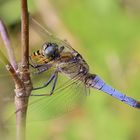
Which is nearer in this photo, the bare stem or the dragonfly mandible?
the bare stem

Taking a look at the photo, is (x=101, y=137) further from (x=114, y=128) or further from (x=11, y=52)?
(x=11, y=52)

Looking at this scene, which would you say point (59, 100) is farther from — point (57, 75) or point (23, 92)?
point (23, 92)

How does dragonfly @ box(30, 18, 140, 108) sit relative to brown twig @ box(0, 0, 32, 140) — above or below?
above

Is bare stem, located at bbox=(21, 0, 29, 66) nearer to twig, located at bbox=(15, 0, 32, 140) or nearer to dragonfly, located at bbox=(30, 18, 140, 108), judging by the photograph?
twig, located at bbox=(15, 0, 32, 140)

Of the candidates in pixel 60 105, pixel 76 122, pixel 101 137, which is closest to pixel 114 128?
pixel 101 137

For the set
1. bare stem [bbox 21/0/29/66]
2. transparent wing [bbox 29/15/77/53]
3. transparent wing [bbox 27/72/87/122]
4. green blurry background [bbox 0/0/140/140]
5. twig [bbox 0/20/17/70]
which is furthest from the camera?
green blurry background [bbox 0/0/140/140]

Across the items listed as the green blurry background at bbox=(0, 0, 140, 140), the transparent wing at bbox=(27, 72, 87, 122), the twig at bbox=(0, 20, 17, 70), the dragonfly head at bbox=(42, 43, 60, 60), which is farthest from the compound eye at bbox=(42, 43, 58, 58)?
the green blurry background at bbox=(0, 0, 140, 140)

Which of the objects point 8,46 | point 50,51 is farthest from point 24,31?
point 50,51
